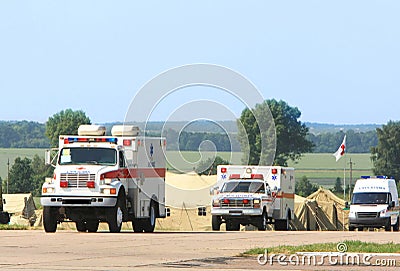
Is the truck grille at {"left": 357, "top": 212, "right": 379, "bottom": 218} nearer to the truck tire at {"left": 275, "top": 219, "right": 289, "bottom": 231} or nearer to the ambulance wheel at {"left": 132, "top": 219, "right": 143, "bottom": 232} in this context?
the truck tire at {"left": 275, "top": 219, "right": 289, "bottom": 231}

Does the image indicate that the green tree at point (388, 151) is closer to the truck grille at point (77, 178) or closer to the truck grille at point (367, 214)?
the truck grille at point (367, 214)

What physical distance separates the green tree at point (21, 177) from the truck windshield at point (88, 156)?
311 ft

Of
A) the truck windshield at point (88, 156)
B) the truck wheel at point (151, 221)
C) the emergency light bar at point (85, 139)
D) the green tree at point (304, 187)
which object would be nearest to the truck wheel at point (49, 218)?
the truck windshield at point (88, 156)

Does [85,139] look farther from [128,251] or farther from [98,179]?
[128,251]

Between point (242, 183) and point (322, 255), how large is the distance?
20024mm

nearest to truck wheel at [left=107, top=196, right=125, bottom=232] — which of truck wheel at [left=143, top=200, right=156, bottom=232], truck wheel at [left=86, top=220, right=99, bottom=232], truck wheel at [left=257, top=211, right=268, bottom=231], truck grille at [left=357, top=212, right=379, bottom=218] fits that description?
truck wheel at [left=143, top=200, right=156, bottom=232]

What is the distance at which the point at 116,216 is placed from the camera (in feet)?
103

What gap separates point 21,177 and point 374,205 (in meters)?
88.1

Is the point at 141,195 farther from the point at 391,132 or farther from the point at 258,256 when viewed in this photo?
the point at 391,132

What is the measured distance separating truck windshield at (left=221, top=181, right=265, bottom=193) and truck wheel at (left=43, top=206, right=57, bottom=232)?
10285 mm

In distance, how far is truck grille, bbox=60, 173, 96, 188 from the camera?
31.0m

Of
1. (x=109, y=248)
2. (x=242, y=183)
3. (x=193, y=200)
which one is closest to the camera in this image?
(x=109, y=248)

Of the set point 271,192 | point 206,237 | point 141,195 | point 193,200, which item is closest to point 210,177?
point 193,200

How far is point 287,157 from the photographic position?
515 feet
